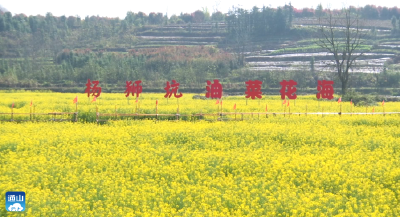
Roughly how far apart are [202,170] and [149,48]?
6471 cm

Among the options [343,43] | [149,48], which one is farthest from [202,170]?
[343,43]

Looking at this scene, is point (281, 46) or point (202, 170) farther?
point (281, 46)

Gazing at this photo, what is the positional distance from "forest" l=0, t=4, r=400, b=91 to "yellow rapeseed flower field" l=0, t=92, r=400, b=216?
3137cm

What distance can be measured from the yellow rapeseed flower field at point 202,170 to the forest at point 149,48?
31.4 metres

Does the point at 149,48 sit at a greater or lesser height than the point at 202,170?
greater

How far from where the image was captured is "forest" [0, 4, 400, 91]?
5388 centimetres

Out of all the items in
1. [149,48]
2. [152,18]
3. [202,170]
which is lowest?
[202,170]

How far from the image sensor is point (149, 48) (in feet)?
246

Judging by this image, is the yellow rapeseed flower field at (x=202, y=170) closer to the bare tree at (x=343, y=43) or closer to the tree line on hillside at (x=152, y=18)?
the bare tree at (x=343, y=43)

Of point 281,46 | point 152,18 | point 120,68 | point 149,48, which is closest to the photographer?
point 120,68

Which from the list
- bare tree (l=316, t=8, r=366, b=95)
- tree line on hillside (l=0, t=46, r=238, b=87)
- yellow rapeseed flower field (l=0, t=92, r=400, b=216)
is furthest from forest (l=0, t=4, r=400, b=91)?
yellow rapeseed flower field (l=0, t=92, r=400, b=216)

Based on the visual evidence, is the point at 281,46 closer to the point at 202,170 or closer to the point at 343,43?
the point at 343,43

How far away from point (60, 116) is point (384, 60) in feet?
180

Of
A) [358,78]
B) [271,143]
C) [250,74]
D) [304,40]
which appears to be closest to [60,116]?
[271,143]
